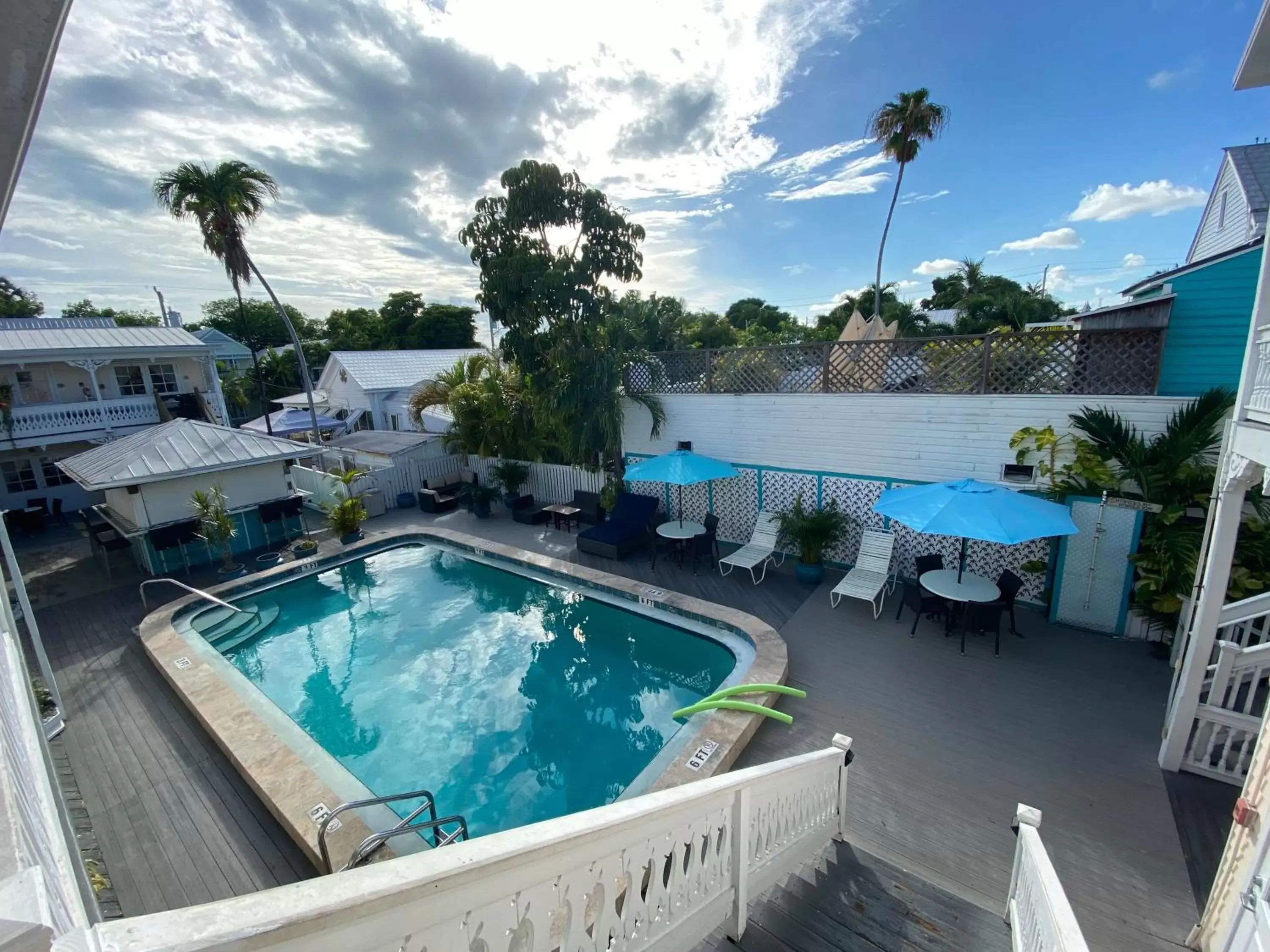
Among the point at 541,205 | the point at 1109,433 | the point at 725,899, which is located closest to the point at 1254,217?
the point at 1109,433

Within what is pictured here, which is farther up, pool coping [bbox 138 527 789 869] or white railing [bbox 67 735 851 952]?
white railing [bbox 67 735 851 952]

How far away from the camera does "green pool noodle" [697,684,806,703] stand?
233 inches

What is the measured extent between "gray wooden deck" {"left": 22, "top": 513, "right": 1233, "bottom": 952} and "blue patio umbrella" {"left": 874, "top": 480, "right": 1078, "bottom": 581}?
1.72m

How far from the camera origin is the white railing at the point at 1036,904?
2012mm

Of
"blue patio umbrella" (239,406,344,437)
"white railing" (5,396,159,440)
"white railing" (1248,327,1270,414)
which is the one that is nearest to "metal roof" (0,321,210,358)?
"white railing" (5,396,159,440)

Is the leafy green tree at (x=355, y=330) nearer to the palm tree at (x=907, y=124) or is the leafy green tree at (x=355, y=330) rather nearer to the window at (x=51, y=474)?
the window at (x=51, y=474)

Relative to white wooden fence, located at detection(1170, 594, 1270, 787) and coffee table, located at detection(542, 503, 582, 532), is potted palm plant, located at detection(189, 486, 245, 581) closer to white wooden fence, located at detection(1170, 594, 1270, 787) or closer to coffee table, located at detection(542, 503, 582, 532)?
coffee table, located at detection(542, 503, 582, 532)

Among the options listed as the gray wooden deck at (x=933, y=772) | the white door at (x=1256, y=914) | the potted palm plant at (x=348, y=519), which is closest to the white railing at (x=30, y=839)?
the gray wooden deck at (x=933, y=772)

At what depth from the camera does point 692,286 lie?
2175cm

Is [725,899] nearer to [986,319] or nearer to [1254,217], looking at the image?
[1254,217]

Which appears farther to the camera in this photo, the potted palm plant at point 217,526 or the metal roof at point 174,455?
the potted palm plant at point 217,526

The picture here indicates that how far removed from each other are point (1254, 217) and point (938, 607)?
1040 cm

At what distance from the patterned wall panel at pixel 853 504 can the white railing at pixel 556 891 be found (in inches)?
257

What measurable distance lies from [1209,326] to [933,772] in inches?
250
